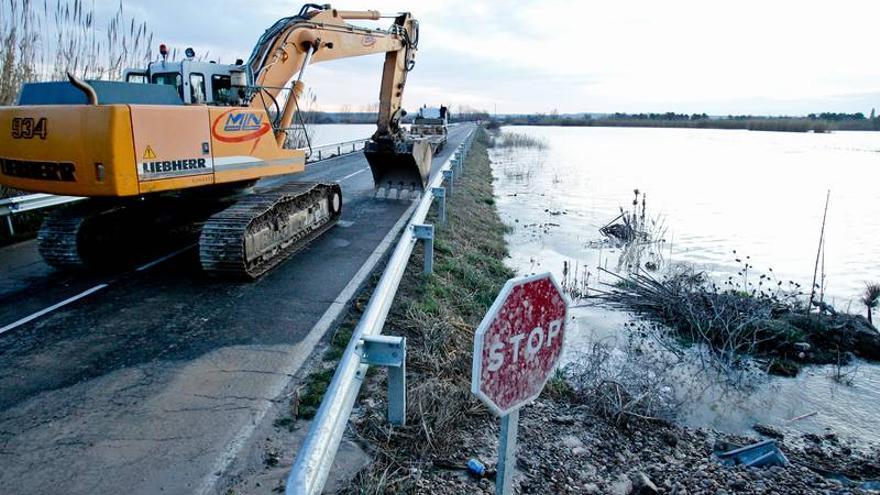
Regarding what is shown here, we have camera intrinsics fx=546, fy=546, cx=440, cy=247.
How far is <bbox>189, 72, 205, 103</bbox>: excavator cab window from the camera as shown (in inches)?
319

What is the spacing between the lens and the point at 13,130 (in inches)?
256

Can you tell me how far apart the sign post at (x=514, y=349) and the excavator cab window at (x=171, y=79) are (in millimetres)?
7338

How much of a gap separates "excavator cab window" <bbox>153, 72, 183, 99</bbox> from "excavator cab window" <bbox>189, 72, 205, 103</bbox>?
14 centimetres

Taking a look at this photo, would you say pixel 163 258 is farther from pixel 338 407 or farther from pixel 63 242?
pixel 338 407

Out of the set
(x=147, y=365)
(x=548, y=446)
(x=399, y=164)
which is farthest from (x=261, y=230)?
(x=399, y=164)

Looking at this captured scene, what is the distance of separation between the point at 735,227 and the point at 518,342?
1480cm

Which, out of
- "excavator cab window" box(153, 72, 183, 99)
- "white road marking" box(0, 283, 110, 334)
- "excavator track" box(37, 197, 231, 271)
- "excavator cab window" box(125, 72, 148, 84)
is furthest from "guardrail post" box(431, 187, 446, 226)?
"white road marking" box(0, 283, 110, 334)

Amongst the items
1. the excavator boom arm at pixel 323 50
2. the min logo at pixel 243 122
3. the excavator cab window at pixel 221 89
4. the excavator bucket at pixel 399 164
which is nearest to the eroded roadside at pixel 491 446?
the min logo at pixel 243 122

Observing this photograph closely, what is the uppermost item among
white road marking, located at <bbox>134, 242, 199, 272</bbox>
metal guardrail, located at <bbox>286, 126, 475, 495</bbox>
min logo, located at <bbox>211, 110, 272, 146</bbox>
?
min logo, located at <bbox>211, 110, 272, 146</bbox>

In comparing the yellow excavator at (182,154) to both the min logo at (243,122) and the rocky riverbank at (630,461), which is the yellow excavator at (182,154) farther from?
the rocky riverbank at (630,461)

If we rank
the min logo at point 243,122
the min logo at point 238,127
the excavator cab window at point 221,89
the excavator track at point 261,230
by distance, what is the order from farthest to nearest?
the excavator cab window at point 221,89 < the min logo at point 243,122 < the min logo at point 238,127 < the excavator track at point 261,230

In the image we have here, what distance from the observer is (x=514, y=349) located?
2439 millimetres

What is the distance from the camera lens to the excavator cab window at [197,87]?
8091mm

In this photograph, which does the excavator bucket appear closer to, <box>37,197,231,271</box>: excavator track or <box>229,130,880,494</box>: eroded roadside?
<box>37,197,231,271</box>: excavator track
